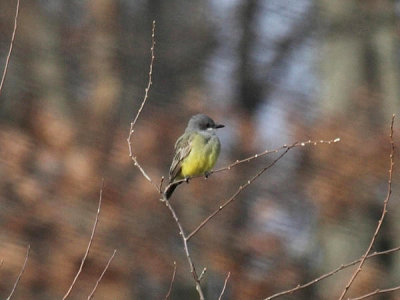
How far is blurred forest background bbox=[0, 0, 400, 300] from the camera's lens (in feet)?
38.2

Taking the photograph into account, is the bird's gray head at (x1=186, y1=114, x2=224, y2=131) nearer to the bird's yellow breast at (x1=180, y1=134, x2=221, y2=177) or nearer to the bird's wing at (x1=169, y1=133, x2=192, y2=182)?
the bird's wing at (x1=169, y1=133, x2=192, y2=182)

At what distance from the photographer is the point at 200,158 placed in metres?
7.05

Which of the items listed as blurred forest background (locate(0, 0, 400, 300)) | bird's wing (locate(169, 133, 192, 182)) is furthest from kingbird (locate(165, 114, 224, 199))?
blurred forest background (locate(0, 0, 400, 300))

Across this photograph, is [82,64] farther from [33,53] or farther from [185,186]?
[185,186]

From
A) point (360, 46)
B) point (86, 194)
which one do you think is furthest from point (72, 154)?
point (360, 46)

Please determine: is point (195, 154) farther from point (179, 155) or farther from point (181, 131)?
point (181, 131)

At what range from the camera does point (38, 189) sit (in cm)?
1159

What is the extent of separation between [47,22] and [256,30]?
2.27 m

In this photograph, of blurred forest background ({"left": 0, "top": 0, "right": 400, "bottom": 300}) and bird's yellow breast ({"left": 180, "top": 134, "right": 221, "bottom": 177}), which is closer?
bird's yellow breast ({"left": 180, "top": 134, "right": 221, "bottom": 177})

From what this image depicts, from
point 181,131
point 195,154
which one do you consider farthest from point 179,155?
point 181,131

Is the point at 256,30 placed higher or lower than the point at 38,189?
higher

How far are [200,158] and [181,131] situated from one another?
188 inches

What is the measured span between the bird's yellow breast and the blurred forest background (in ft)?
12.1

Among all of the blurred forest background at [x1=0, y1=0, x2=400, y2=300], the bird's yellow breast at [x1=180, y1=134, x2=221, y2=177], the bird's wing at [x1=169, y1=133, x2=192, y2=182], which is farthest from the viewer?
the blurred forest background at [x1=0, y1=0, x2=400, y2=300]
